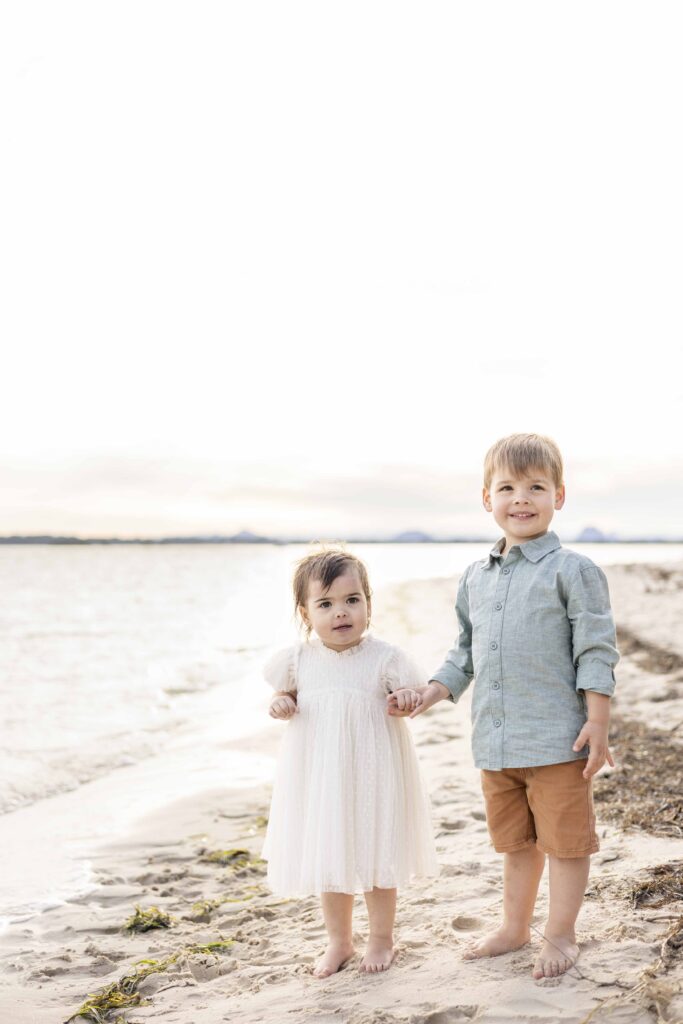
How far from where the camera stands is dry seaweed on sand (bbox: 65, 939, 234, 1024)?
311 cm

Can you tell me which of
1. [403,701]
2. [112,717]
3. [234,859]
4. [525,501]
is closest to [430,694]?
[403,701]

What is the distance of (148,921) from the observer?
157 inches

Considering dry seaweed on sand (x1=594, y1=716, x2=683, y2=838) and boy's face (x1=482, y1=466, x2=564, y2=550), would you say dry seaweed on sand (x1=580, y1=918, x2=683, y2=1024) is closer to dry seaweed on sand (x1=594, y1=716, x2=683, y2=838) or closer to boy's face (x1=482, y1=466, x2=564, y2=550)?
boy's face (x1=482, y1=466, x2=564, y2=550)

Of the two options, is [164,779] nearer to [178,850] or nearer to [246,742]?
[246,742]

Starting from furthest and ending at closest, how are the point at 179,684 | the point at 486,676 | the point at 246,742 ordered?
the point at 179,684 < the point at 246,742 < the point at 486,676

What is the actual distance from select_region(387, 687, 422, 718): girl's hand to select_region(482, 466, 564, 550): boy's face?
0.62m

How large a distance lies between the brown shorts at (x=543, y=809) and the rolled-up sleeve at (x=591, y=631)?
28 cm

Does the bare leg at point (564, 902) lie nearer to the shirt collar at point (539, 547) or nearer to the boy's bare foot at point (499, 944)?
the boy's bare foot at point (499, 944)

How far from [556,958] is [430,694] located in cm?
87

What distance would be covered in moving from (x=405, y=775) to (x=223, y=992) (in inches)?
37.2

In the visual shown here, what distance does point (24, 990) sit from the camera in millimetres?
3391

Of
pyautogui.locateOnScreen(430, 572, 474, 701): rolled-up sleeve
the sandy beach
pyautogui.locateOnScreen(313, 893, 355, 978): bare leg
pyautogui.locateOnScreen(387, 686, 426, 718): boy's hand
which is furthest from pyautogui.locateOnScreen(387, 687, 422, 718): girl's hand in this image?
the sandy beach

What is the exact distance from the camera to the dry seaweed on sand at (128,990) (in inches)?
123

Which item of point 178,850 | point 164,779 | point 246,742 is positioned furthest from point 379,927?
point 246,742
